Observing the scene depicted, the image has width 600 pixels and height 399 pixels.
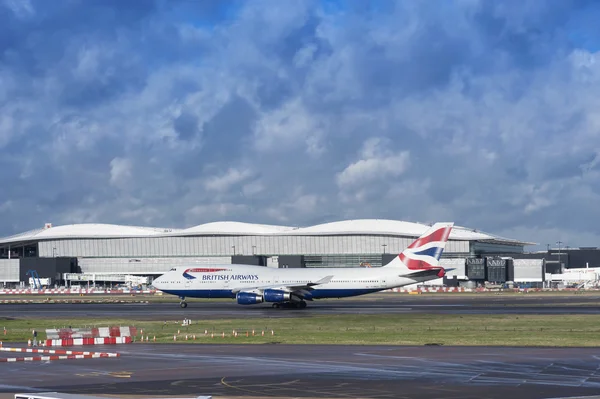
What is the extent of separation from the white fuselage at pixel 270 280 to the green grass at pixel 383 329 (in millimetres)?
16833

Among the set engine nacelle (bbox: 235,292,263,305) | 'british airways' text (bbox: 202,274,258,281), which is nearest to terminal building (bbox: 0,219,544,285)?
'british airways' text (bbox: 202,274,258,281)

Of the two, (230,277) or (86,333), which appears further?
(230,277)

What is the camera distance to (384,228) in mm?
188375

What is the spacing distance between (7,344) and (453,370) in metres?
26.4

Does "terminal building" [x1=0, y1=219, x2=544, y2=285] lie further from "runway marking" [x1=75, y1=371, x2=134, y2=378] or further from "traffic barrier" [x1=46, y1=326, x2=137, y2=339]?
"runway marking" [x1=75, y1=371, x2=134, y2=378]

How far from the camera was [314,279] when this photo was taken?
3214 inches

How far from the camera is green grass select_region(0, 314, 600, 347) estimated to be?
42688 millimetres

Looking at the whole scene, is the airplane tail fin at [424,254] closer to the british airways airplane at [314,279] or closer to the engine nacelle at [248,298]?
the british airways airplane at [314,279]

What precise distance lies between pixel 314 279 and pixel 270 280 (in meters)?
4.33

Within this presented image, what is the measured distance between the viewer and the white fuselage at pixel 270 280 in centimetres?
7944

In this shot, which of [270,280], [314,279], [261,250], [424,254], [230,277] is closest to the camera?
[424,254]

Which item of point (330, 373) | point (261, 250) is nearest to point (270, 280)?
point (330, 373)

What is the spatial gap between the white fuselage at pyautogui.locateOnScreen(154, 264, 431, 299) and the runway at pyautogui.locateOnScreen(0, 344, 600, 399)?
132 feet

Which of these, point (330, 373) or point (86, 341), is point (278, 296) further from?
point (330, 373)
